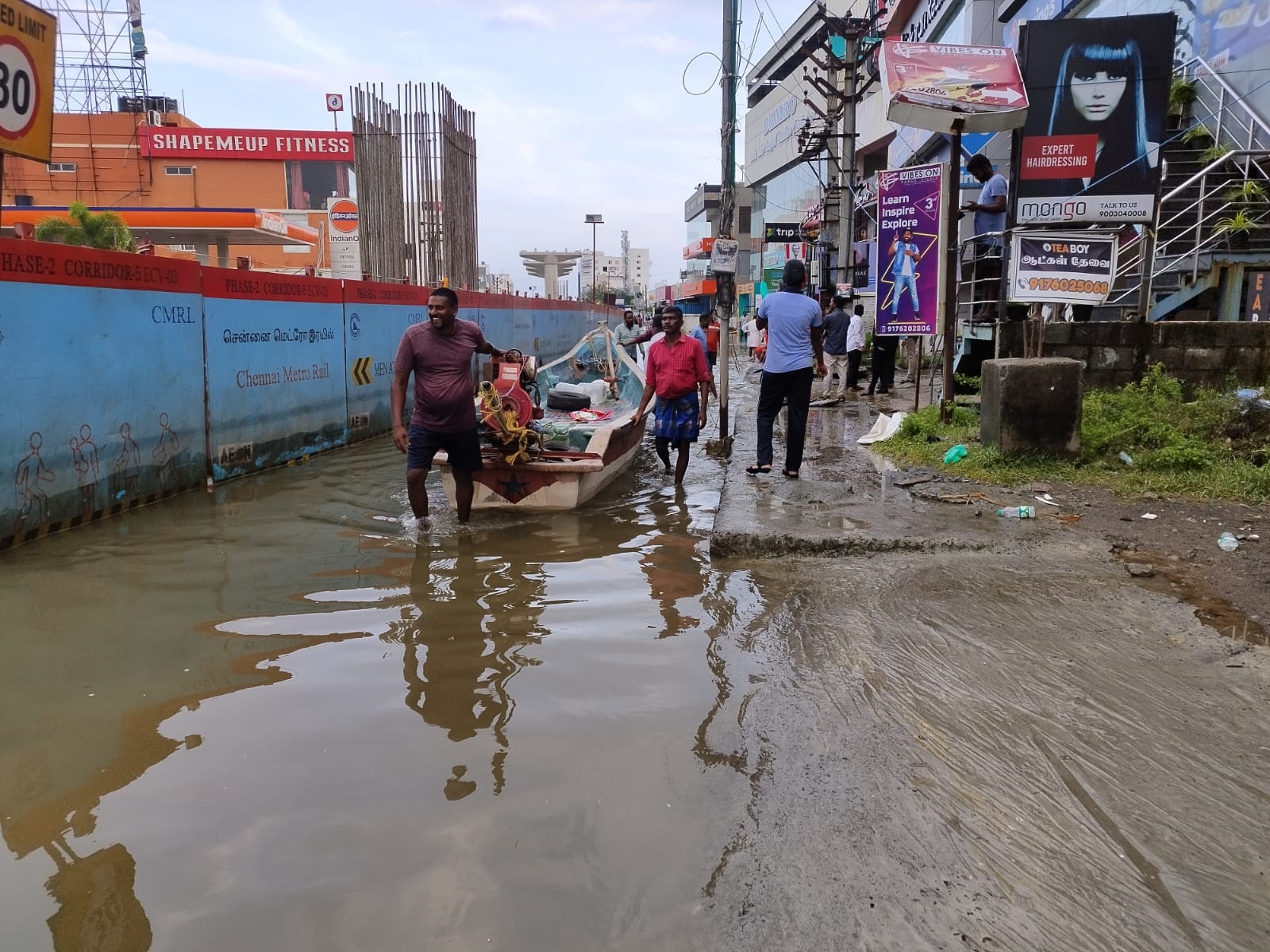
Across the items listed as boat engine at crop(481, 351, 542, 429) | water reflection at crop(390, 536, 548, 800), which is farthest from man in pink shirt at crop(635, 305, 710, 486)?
water reflection at crop(390, 536, 548, 800)

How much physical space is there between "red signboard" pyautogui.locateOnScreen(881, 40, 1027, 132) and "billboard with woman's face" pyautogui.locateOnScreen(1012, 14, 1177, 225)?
1.84 ft

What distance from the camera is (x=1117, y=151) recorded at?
8.38 meters

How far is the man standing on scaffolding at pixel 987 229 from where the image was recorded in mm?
9750

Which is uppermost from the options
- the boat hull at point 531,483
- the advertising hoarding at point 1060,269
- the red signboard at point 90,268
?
the advertising hoarding at point 1060,269

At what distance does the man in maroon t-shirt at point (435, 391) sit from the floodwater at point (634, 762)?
Answer: 130 centimetres

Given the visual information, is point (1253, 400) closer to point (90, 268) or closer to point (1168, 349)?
point (1168, 349)

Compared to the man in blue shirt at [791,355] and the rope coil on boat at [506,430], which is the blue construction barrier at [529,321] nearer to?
the rope coil on boat at [506,430]

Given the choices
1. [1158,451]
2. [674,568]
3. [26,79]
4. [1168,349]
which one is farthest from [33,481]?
[1168,349]

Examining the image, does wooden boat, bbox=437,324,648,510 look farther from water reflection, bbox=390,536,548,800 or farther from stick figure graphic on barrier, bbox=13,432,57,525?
stick figure graphic on barrier, bbox=13,432,57,525

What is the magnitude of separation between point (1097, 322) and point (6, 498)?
8.46 m

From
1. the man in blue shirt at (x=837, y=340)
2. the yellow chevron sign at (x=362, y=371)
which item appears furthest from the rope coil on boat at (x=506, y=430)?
the man in blue shirt at (x=837, y=340)

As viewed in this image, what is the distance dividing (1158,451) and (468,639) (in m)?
5.22

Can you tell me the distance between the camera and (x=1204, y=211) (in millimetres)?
11000

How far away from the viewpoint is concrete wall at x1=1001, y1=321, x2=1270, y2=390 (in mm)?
7301
